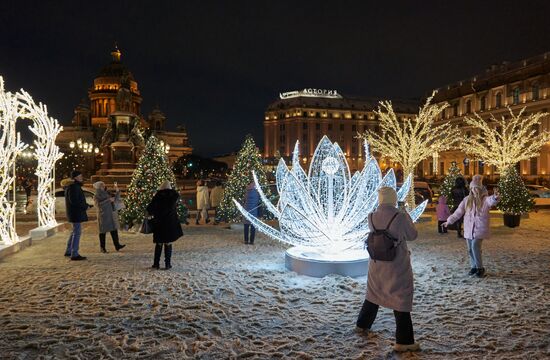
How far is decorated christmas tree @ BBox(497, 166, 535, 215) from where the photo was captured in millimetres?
15266

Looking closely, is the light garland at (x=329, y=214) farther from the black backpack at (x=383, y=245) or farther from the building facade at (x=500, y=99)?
the building facade at (x=500, y=99)

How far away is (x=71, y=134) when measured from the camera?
79.6 m

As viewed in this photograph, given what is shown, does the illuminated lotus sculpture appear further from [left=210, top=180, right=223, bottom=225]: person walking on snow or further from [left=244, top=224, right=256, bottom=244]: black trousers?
[left=210, top=180, right=223, bottom=225]: person walking on snow

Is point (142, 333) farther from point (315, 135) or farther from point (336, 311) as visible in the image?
point (315, 135)

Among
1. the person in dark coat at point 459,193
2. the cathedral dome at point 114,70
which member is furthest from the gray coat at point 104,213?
the cathedral dome at point 114,70

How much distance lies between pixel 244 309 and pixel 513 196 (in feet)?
Answer: 40.4

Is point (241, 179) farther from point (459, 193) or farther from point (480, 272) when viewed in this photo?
point (480, 272)

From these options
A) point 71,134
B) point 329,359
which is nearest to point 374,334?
point 329,359

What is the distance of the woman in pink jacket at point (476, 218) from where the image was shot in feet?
26.3

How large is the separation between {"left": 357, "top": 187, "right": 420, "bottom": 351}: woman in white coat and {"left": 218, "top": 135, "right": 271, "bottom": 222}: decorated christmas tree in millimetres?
10969

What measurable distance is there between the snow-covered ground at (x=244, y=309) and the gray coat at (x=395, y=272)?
55 centimetres

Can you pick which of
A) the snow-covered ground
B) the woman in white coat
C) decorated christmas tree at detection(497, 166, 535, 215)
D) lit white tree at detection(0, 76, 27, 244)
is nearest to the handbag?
the snow-covered ground

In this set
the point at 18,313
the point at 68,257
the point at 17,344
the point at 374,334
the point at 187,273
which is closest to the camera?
the point at 17,344

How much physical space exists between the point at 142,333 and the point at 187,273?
123 inches
